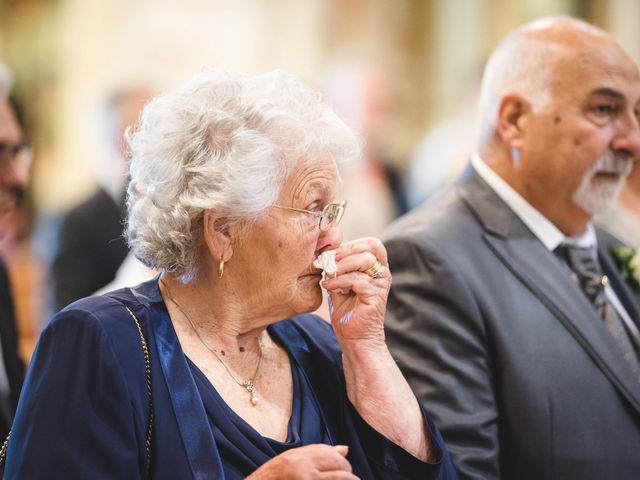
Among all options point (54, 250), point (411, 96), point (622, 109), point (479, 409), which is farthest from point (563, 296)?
point (411, 96)

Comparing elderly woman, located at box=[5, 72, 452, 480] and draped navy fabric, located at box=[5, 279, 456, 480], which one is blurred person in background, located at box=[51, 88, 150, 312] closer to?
elderly woman, located at box=[5, 72, 452, 480]

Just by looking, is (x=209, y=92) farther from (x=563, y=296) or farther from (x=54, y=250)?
(x=54, y=250)

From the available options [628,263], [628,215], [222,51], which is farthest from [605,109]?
[222,51]

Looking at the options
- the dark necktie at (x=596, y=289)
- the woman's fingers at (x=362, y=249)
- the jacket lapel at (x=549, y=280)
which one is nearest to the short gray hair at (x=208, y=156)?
the woman's fingers at (x=362, y=249)

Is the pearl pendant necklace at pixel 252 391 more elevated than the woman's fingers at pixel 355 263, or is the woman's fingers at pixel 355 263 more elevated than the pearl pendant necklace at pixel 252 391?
the woman's fingers at pixel 355 263

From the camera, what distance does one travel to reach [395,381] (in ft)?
7.29

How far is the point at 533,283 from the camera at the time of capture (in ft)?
8.96

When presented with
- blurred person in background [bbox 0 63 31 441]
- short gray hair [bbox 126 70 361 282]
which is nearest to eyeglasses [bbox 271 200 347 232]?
short gray hair [bbox 126 70 361 282]

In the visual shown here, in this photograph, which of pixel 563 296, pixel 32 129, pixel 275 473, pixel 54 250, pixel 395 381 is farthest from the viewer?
pixel 32 129

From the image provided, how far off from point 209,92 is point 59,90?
502 centimetres

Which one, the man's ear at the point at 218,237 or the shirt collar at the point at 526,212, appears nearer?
the man's ear at the point at 218,237

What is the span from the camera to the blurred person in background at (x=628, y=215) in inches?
148

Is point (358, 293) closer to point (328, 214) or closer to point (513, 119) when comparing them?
point (328, 214)

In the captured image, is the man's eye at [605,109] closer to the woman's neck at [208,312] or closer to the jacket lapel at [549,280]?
the jacket lapel at [549,280]
